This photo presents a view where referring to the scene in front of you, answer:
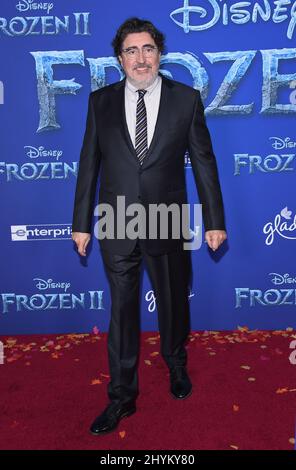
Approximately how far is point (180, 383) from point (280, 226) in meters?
1.56

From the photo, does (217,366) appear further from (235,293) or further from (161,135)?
(161,135)

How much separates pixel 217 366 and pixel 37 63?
2651mm

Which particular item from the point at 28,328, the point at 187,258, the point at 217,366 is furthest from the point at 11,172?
the point at 217,366

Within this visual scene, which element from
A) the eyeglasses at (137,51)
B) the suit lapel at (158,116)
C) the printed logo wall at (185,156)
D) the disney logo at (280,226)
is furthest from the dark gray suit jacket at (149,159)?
the disney logo at (280,226)

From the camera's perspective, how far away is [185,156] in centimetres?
384

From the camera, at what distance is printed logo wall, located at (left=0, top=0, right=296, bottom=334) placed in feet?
11.8

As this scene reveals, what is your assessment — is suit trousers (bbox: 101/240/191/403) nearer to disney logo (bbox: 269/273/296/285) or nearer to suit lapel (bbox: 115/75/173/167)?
suit lapel (bbox: 115/75/173/167)

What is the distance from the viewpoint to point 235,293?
4.10 m

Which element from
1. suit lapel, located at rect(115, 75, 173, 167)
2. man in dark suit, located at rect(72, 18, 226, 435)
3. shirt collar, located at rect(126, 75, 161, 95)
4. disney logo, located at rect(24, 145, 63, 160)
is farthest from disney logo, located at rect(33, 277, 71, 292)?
shirt collar, located at rect(126, 75, 161, 95)

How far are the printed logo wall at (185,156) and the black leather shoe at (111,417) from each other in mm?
1282

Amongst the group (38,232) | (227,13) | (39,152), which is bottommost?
(38,232)

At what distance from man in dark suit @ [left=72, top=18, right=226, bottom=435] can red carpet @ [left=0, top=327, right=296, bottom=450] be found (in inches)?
8.7

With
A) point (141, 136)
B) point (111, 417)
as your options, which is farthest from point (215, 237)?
point (111, 417)

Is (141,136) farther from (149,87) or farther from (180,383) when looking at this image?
(180,383)
